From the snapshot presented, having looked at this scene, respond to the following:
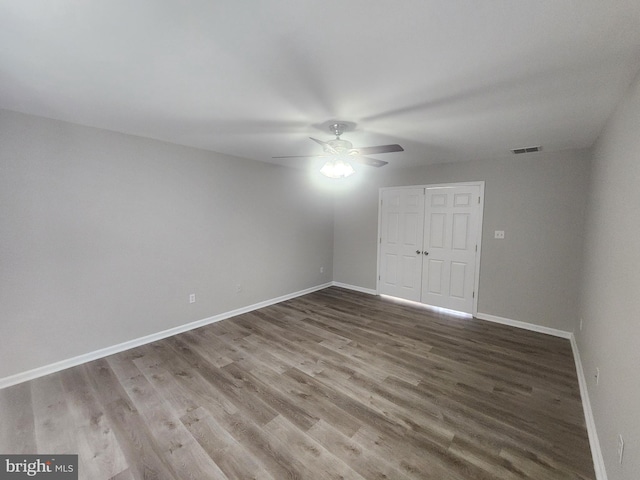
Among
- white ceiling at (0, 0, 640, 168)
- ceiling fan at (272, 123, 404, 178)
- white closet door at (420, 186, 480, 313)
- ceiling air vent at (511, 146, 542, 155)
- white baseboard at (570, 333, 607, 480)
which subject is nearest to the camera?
white ceiling at (0, 0, 640, 168)

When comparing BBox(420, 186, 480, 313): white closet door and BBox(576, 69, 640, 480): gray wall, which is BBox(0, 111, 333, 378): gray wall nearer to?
BBox(420, 186, 480, 313): white closet door

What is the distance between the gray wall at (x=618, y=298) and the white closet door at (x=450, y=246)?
1.65 m

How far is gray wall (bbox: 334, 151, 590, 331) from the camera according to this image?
3320 millimetres

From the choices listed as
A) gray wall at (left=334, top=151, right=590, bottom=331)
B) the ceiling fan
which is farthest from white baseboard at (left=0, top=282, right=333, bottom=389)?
gray wall at (left=334, top=151, right=590, bottom=331)

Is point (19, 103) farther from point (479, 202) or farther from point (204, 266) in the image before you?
point (479, 202)

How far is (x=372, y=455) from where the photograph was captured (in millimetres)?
1710

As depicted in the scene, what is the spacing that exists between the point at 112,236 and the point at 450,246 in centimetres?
458

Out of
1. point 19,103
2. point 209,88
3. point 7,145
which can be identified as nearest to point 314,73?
point 209,88

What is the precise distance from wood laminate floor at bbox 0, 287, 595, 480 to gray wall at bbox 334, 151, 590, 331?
51 cm

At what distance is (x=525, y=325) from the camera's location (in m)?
3.67

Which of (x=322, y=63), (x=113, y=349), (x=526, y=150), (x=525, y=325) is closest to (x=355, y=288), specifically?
(x=525, y=325)

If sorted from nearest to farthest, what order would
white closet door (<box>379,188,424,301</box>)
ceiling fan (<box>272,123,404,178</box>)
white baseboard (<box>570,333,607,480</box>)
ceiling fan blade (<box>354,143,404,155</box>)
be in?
white baseboard (<box>570,333,607,480</box>) < ceiling fan blade (<box>354,143,404,155</box>) < ceiling fan (<box>272,123,404,178</box>) < white closet door (<box>379,188,424,301</box>)

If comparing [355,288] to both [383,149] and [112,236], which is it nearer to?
[383,149]

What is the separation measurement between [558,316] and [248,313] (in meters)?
4.29
